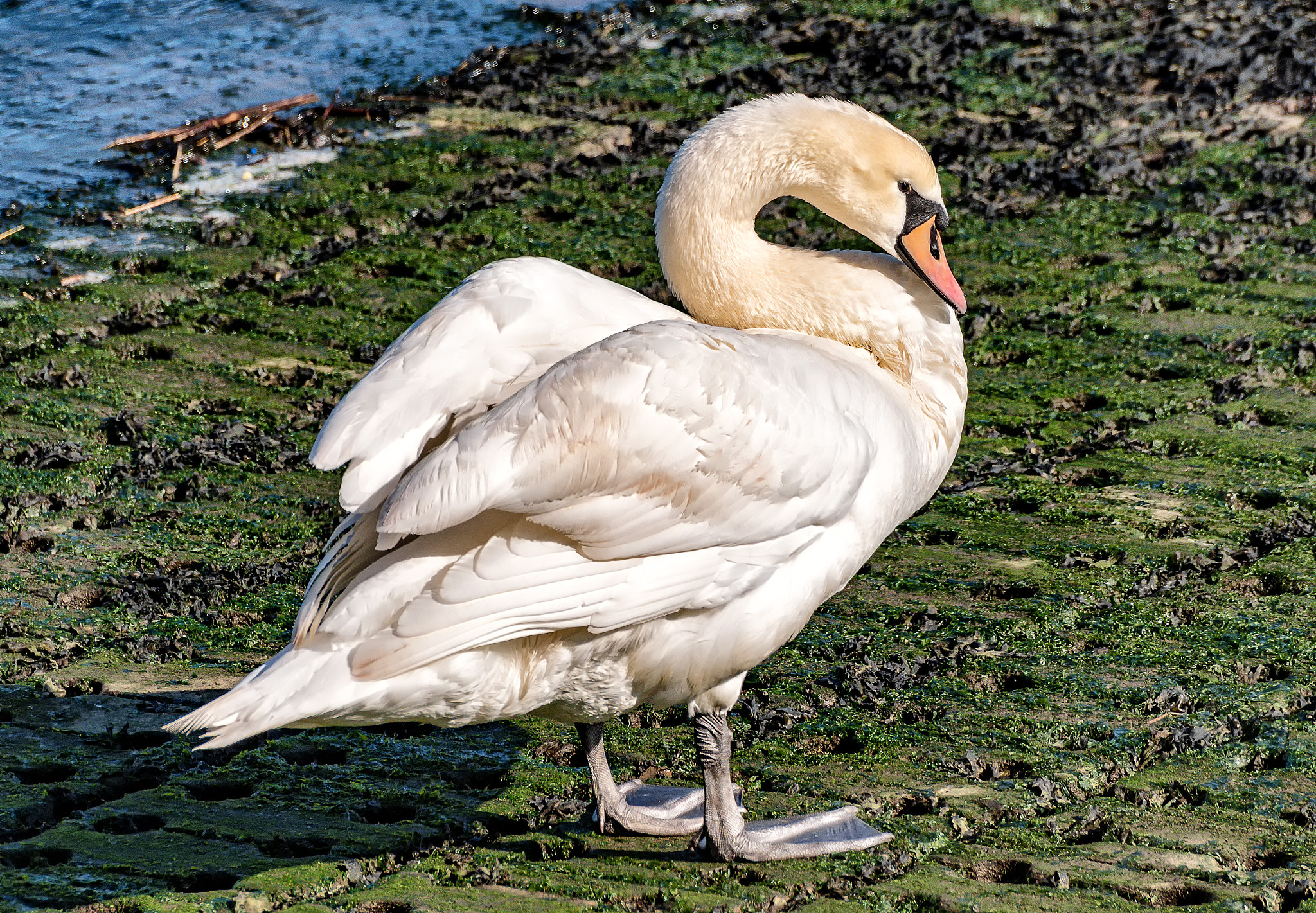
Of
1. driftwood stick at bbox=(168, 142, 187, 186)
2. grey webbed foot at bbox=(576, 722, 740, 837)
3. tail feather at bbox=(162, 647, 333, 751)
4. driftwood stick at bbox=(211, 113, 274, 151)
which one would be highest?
tail feather at bbox=(162, 647, 333, 751)

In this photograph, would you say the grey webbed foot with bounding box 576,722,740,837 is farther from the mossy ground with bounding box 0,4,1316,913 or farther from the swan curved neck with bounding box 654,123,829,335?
the swan curved neck with bounding box 654,123,829,335

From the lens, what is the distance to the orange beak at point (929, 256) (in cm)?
464

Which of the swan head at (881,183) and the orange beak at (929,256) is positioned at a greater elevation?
the swan head at (881,183)

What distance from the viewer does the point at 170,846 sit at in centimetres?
382

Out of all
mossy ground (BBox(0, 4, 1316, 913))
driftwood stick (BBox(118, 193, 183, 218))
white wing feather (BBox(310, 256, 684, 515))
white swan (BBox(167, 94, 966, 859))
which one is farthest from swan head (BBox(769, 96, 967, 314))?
driftwood stick (BBox(118, 193, 183, 218))

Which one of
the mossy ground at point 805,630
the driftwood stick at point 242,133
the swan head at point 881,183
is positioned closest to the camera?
the mossy ground at point 805,630

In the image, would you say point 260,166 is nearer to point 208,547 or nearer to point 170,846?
point 208,547

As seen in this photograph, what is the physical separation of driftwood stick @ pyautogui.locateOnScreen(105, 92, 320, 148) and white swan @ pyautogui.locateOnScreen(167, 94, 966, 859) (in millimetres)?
6604

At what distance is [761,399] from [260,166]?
6.81 metres

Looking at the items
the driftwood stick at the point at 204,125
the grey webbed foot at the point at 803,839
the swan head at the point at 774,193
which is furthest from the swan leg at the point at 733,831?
the driftwood stick at the point at 204,125

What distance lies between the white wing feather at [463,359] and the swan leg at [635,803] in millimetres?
996

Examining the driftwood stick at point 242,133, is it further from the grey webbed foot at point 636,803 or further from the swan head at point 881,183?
the grey webbed foot at point 636,803

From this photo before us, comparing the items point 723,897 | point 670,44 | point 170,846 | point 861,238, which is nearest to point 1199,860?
point 723,897

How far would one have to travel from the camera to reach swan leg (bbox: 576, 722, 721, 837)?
4176mm
